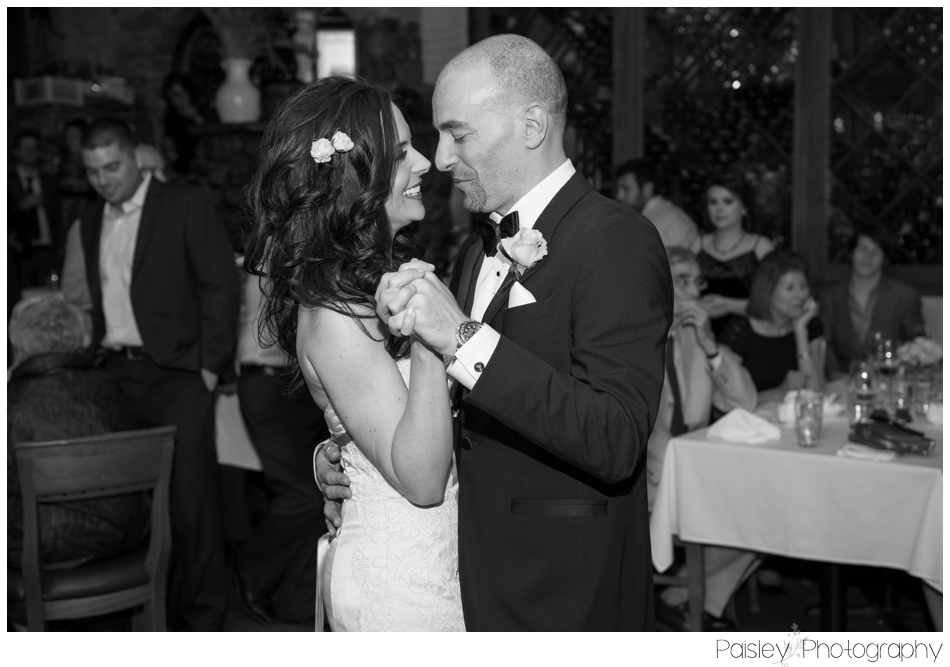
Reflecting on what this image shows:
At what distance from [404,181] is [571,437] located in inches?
24.2

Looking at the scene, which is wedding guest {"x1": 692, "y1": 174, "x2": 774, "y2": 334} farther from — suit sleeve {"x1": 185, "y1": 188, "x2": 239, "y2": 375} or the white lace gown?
the white lace gown

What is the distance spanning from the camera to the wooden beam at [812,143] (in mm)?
6789

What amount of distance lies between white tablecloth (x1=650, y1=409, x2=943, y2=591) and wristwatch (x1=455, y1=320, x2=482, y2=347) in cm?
179

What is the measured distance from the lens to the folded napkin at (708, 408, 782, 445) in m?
3.13

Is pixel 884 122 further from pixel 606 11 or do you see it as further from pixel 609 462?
pixel 609 462

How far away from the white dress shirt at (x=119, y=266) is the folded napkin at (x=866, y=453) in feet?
8.35

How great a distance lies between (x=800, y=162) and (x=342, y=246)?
18.9 ft

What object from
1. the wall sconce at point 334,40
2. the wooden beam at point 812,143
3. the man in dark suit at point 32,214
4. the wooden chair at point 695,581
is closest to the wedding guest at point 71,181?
the man in dark suit at point 32,214

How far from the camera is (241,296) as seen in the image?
4000 mm

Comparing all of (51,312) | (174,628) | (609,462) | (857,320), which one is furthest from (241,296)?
(857,320)

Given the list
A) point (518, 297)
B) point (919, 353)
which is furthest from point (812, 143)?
point (518, 297)

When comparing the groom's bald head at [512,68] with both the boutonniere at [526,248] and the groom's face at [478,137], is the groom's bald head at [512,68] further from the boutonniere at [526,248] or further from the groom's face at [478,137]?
the boutonniere at [526,248]

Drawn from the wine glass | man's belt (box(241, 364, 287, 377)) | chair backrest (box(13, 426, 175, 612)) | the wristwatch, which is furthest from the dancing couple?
man's belt (box(241, 364, 287, 377))

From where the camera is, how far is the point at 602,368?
5.13 feet
